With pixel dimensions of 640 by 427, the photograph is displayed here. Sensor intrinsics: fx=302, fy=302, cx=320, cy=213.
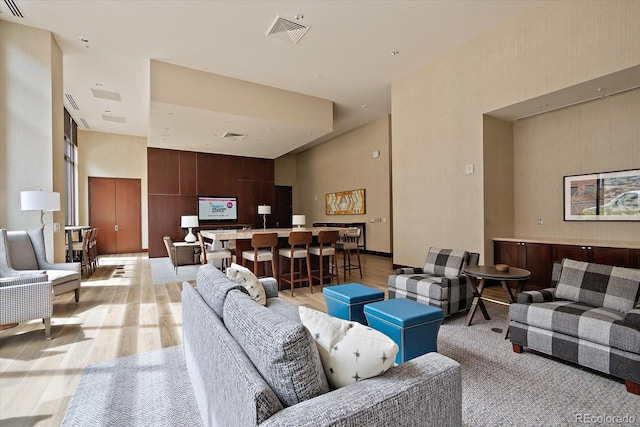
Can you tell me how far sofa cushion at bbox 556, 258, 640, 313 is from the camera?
249 cm

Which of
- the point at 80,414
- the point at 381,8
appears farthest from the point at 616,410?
the point at 381,8

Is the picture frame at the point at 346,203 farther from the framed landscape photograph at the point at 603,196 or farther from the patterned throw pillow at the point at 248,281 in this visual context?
the patterned throw pillow at the point at 248,281

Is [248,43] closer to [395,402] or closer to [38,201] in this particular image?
[38,201]

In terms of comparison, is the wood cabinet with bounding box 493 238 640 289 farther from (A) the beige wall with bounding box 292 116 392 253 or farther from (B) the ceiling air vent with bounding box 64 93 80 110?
(B) the ceiling air vent with bounding box 64 93 80 110

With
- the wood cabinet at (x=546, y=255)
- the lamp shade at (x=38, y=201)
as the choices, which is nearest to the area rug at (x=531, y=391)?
the wood cabinet at (x=546, y=255)

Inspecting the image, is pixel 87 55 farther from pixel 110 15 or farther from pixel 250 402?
pixel 250 402

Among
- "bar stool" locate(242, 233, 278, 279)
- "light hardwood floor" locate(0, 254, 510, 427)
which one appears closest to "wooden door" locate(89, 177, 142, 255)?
"light hardwood floor" locate(0, 254, 510, 427)

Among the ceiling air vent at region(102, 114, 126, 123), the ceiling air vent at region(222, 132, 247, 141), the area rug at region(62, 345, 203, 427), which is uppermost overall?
the ceiling air vent at region(102, 114, 126, 123)

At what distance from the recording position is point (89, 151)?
31.3 ft

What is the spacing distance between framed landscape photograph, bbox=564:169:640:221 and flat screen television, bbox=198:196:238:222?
28.3 feet

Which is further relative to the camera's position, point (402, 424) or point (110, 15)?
point (110, 15)

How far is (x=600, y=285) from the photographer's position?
2650 mm

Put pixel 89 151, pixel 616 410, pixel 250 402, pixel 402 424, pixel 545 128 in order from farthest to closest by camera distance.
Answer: pixel 89 151 → pixel 545 128 → pixel 616 410 → pixel 402 424 → pixel 250 402

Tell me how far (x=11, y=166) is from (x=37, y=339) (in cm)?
275
